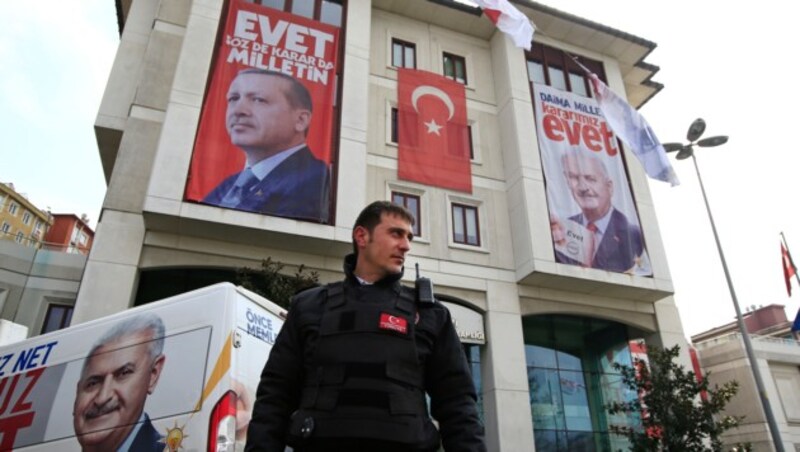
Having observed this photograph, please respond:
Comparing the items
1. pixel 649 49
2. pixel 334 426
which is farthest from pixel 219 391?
pixel 649 49

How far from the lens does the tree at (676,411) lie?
1320 cm

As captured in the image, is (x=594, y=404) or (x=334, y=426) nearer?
(x=334, y=426)

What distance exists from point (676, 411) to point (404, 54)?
15013mm

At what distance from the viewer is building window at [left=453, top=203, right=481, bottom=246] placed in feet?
58.5

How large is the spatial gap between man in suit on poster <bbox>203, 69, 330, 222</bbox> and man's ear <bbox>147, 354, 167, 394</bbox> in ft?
28.2

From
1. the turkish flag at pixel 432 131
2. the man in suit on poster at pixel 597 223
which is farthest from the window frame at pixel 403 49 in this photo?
the man in suit on poster at pixel 597 223

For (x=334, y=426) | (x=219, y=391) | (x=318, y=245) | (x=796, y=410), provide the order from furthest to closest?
(x=796, y=410)
(x=318, y=245)
(x=219, y=391)
(x=334, y=426)

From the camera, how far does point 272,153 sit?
49.8 feet

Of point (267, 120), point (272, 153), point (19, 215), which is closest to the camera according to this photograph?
point (272, 153)

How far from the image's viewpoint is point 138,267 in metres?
13.7

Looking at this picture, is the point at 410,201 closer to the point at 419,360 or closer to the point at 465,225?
the point at 465,225

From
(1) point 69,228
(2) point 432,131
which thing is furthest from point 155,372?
(1) point 69,228

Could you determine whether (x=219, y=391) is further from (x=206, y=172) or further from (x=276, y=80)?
(x=276, y=80)

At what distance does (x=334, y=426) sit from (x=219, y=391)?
11.6 ft
